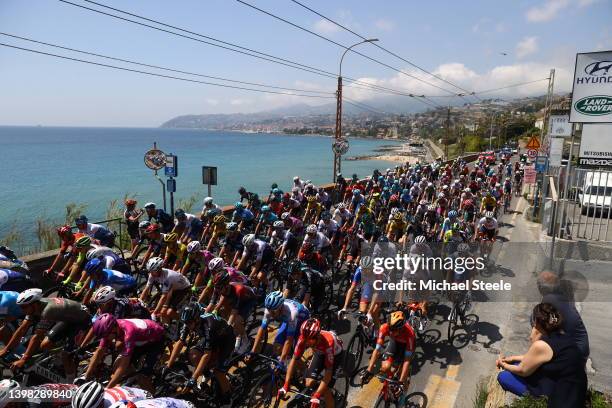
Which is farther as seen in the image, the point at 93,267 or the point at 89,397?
the point at 93,267

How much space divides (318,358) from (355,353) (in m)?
1.72

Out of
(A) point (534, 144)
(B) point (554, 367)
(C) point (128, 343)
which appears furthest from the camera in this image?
(A) point (534, 144)

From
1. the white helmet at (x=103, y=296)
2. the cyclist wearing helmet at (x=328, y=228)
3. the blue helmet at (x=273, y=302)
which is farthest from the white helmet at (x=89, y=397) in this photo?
the cyclist wearing helmet at (x=328, y=228)

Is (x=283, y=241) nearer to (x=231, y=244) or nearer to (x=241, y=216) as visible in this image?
(x=231, y=244)

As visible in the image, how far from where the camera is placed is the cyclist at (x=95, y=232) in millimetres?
9108

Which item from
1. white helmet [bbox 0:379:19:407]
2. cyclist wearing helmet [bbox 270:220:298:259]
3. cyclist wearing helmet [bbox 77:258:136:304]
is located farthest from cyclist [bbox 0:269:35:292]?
cyclist wearing helmet [bbox 270:220:298:259]

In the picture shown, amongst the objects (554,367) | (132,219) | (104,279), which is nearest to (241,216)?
(132,219)

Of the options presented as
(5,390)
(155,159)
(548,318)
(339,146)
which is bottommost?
(5,390)

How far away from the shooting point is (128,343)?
16.2ft

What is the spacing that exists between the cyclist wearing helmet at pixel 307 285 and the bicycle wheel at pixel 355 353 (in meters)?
1.08

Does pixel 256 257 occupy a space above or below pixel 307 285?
above

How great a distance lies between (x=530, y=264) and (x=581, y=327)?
27.7ft

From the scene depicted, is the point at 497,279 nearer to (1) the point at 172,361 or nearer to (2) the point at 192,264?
(2) the point at 192,264

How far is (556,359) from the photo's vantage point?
4.09 meters
